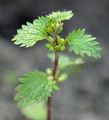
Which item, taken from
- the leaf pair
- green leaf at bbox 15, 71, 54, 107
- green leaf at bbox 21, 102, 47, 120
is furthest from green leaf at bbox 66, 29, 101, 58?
green leaf at bbox 21, 102, 47, 120

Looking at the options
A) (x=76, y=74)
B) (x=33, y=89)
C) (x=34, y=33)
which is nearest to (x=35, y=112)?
(x=76, y=74)

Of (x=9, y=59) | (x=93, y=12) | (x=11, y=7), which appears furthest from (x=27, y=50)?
(x=93, y=12)

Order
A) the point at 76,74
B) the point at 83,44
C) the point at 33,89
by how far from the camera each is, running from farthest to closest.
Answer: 1. the point at 76,74
2. the point at 33,89
3. the point at 83,44

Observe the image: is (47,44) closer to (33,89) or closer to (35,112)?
(33,89)

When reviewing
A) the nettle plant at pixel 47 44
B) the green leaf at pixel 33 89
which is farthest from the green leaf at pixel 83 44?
the green leaf at pixel 33 89

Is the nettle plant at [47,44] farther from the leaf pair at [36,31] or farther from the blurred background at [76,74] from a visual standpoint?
the blurred background at [76,74]

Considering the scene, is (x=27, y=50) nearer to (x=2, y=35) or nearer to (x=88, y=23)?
(x=2, y=35)

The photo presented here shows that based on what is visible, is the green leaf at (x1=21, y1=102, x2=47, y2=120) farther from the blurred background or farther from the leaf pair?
the leaf pair
